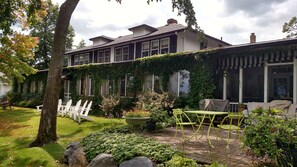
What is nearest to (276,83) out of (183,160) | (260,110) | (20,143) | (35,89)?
(260,110)

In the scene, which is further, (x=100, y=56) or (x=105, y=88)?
(x=100, y=56)

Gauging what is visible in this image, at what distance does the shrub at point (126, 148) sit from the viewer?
512 centimetres

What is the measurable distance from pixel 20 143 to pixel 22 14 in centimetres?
975

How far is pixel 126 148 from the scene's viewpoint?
5453 mm

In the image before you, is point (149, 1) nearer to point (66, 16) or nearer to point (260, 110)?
point (66, 16)

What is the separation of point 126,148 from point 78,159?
148 centimetres

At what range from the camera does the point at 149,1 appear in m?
11.4

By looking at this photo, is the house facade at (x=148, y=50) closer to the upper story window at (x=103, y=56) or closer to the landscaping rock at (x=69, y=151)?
the upper story window at (x=103, y=56)

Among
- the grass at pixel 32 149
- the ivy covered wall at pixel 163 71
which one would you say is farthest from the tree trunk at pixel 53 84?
the ivy covered wall at pixel 163 71

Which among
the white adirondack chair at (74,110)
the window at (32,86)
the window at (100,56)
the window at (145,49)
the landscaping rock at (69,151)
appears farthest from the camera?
the window at (32,86)

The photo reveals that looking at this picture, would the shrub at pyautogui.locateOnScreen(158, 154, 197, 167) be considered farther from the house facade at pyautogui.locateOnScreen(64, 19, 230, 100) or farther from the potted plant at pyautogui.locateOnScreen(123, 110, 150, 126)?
the house facade at pyautogui.locateOnScreen(64, 19, 230, 100)

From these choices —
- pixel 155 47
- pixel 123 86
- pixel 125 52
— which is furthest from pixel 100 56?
pixel 123 86

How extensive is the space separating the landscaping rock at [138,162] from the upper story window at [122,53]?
16.6 m

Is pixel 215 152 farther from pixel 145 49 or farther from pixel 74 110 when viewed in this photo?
pixel 145 49
